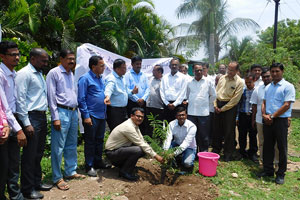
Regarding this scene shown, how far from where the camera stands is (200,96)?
5.31 meters

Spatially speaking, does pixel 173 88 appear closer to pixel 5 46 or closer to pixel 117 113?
pixel 117 113

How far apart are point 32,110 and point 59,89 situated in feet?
1.73

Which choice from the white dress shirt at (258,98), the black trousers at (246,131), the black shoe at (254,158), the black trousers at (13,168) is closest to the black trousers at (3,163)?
the black trousers at (13,168)

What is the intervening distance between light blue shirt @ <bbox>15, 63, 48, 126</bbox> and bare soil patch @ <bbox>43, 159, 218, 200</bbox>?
125 centimetres

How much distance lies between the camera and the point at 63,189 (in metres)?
3.86

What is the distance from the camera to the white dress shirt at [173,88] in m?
5.54

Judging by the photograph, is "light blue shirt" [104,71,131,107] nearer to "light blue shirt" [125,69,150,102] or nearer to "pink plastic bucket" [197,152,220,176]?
"light blue shirt" [125,69,150,102]

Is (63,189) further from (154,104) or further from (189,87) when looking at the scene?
(189,87)

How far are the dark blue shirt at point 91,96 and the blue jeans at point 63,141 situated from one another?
0.65 ft

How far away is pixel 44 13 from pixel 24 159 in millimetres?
8866

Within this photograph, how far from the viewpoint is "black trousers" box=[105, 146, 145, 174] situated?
429 cm

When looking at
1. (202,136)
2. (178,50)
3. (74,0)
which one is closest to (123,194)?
(202,136)

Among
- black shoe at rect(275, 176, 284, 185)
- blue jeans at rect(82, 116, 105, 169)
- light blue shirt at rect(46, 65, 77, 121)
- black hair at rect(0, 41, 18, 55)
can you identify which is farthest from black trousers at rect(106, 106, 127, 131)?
black shoe at rect(275, 176, 284, 185)

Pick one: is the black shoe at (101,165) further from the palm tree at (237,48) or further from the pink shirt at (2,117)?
the palm tree at (237,48)
